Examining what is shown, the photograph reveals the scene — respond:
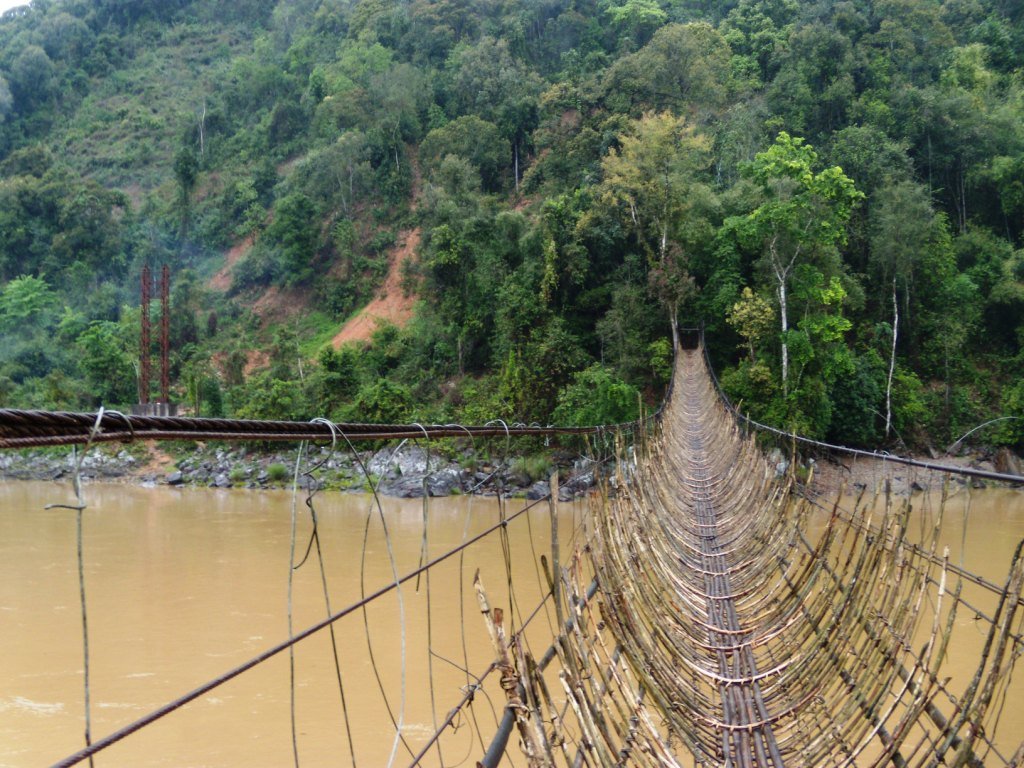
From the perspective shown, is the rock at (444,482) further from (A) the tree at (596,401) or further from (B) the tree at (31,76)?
(B) the tree at (31,76)

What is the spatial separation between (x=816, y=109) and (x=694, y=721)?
17.2m

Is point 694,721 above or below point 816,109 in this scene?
below

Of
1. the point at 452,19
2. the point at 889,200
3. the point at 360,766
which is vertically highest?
the point at 452,19

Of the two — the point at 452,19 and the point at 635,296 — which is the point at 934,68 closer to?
the point at 635,296

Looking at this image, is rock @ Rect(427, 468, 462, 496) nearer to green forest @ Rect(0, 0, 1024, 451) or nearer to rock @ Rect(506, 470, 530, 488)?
rock @ Rect(506, 470, 530, 488)

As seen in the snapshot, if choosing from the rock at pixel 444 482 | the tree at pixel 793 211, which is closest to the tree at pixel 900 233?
the tree at pixel 793 211

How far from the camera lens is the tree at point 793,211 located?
11602 mm

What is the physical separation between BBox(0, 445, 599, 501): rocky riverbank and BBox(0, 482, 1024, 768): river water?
105cm

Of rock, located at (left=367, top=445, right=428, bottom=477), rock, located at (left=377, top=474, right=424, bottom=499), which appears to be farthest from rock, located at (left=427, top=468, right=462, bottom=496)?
rock, located at (left=367, top=445, right=428, bottom=477)

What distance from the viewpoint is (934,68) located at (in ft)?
57.4

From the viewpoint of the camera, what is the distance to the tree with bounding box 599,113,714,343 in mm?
13484

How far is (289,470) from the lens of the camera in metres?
13.8

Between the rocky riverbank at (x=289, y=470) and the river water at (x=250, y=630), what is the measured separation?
105 centimetres

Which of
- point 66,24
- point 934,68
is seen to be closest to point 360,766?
point 934,68
